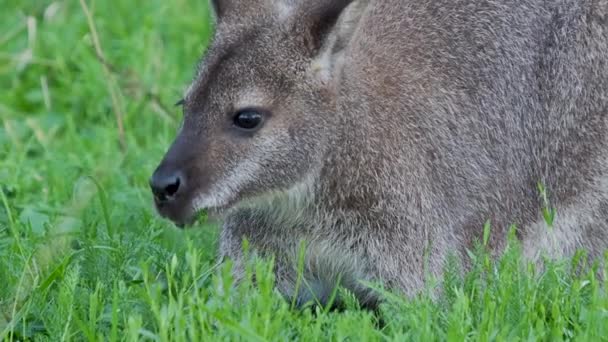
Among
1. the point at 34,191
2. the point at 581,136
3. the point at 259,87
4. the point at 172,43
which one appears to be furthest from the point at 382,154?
the point at 172,43

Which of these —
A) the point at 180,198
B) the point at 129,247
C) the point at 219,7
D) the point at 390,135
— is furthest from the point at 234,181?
the point at 219,7

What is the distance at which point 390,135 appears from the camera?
19.9ft

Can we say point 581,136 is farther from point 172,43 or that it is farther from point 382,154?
point 172,43

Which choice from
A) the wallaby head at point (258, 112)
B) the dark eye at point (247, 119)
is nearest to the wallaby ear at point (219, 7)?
the wallaby head at point (258, 112)

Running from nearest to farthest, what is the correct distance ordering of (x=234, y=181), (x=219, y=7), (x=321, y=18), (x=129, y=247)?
(x=234, y=181) → (x=321, y=18) → (x=129, y=247) → (x=219, y=7)

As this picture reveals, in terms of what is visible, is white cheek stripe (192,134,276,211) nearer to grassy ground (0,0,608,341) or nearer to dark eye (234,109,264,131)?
dark eye (234,109,264,131)

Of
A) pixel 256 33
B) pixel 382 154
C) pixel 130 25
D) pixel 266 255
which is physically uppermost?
pixel 256 33

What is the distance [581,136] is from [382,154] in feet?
3.41

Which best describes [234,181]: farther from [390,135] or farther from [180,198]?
[390,135]

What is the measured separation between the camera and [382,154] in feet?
19.8

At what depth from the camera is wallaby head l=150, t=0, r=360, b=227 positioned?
221 inches

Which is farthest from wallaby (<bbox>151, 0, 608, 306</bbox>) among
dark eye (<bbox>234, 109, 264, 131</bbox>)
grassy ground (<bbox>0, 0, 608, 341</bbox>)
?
grassy ground (<bbox>0, 0, 608, 341</bbox>)

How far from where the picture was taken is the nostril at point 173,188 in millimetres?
5523

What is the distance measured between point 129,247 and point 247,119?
847 millimetres
